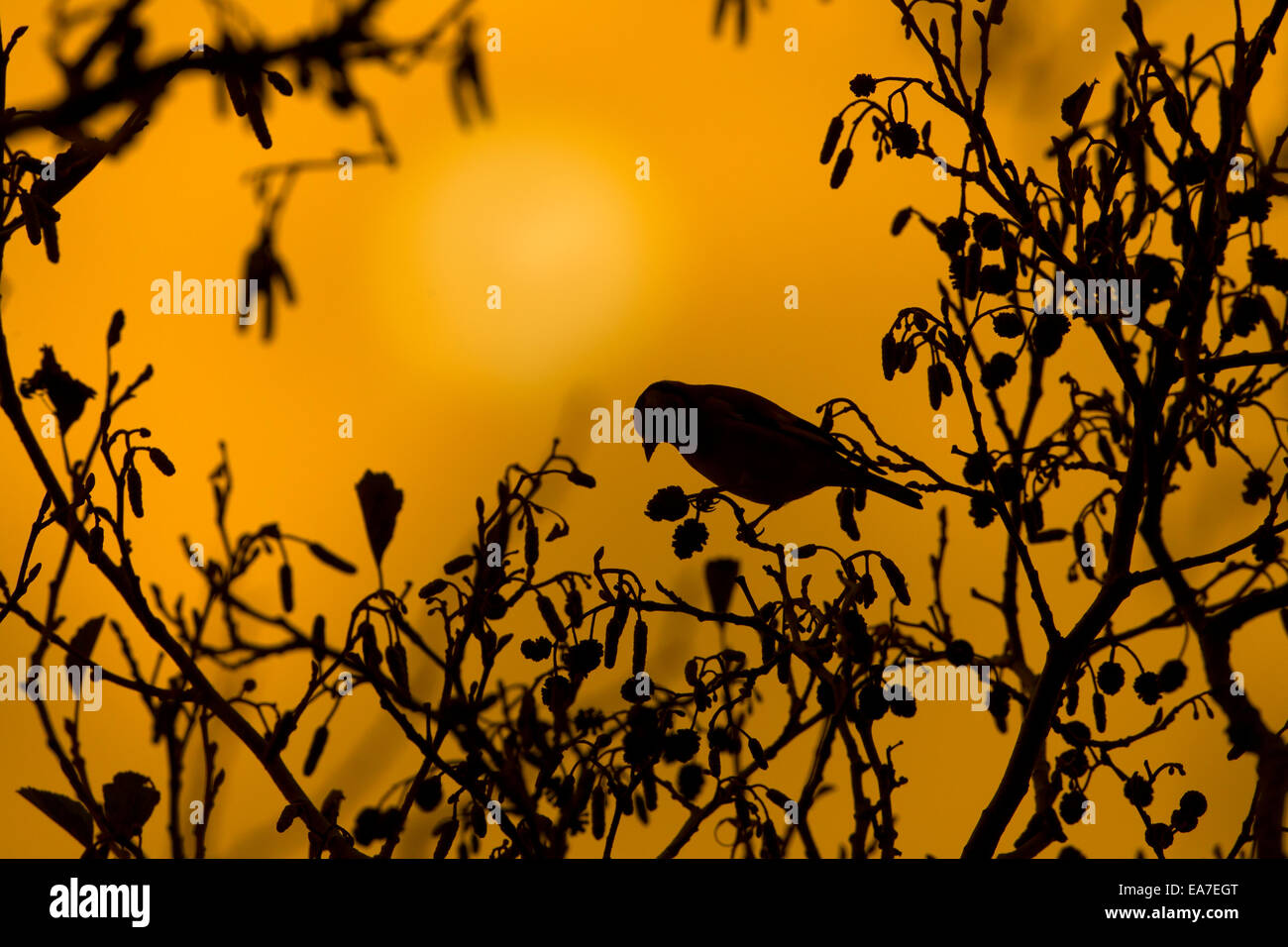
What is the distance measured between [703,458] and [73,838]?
1.54 meters

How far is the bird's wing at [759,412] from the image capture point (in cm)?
252

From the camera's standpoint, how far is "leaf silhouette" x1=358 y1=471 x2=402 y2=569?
2.14 meters

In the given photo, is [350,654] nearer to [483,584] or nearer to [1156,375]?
[483,584]

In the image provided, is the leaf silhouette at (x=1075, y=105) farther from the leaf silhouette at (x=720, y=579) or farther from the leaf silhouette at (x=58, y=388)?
the leaf silhouette at (x=58, y=388)

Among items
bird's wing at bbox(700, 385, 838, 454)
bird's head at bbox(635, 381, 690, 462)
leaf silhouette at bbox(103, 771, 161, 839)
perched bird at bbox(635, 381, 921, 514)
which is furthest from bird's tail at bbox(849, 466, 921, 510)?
leaf silhouette at bbox(103, 771, 161, 839)

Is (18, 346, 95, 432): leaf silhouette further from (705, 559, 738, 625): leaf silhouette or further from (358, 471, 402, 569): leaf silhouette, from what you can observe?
(705, 559, 738, 625): leaf silhouette

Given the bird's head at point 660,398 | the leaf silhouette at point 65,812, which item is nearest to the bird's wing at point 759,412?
the bird's head at point 660,398

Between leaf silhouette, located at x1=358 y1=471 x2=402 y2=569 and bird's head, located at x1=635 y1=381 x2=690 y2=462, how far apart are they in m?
0.94

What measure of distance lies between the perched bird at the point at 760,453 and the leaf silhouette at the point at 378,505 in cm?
67

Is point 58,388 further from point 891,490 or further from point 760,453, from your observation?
point 891,490

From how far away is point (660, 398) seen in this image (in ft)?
11.5

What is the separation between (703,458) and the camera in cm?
295

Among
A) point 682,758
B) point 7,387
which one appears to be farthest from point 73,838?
point 682,758

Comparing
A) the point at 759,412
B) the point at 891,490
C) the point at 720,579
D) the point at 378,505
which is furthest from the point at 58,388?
the point at 891,490
